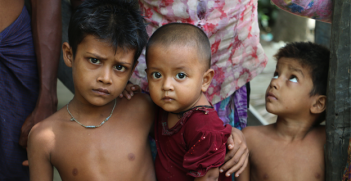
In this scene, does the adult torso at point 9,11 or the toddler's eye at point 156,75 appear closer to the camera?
the toddler's eye at point 156,75

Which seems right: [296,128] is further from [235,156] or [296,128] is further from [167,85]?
[167,85]

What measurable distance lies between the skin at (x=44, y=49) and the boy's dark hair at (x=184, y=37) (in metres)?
0.60

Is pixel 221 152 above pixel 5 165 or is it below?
above

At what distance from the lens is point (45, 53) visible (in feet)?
6.33

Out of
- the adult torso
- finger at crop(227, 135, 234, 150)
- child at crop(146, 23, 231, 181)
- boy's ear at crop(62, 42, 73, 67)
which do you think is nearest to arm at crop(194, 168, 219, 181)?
child at crop(146, 23, 231, 181)

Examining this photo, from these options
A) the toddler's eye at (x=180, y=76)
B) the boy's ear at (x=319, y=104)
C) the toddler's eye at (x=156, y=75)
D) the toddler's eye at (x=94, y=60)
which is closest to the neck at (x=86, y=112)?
the toddler's eye at (x=94, y=60)

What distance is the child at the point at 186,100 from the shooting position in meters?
1.58

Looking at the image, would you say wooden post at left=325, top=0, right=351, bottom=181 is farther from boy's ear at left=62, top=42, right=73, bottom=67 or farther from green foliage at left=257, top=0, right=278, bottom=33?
green foliage at left=257, top=0, right=278, bottom=33

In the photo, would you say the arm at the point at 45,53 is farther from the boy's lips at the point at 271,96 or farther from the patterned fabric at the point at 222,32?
the boy's lips at the point at 271,96

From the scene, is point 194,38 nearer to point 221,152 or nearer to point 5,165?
point 221,152

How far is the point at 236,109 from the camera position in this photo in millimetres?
2062

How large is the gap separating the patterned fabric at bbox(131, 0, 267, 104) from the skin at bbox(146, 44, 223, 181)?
24 cm

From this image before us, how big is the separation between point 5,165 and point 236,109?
4.51 ft

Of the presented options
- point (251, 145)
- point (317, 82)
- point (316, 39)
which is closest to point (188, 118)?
point (251, 145)
